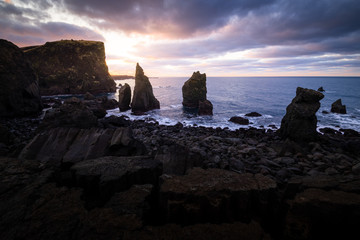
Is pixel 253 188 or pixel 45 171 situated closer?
pixel 253 188

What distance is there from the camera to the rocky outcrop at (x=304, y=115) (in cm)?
1498

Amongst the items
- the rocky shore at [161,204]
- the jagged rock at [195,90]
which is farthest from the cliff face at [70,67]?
the rocky shore at [161,204]

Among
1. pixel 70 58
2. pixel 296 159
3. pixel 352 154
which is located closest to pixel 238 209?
pixel 296 159

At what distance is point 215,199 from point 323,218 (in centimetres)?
189

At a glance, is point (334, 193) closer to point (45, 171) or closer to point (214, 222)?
point (214, 222)

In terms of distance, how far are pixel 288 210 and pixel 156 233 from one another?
8.15 ft

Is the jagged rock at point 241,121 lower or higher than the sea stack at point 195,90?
lower

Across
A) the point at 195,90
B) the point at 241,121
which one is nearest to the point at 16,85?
the point at 195,90

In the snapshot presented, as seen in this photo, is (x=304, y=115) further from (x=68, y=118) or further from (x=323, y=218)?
(x=68, y=118)

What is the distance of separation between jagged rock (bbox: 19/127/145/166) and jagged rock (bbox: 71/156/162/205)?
1.43 meters

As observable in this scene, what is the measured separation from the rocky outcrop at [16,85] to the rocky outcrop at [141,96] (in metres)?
18.2

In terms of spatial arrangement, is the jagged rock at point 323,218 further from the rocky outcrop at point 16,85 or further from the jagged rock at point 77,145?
the rocky outcrop at point 16,85

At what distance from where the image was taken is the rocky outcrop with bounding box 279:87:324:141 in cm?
1498

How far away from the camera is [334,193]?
3.09m
